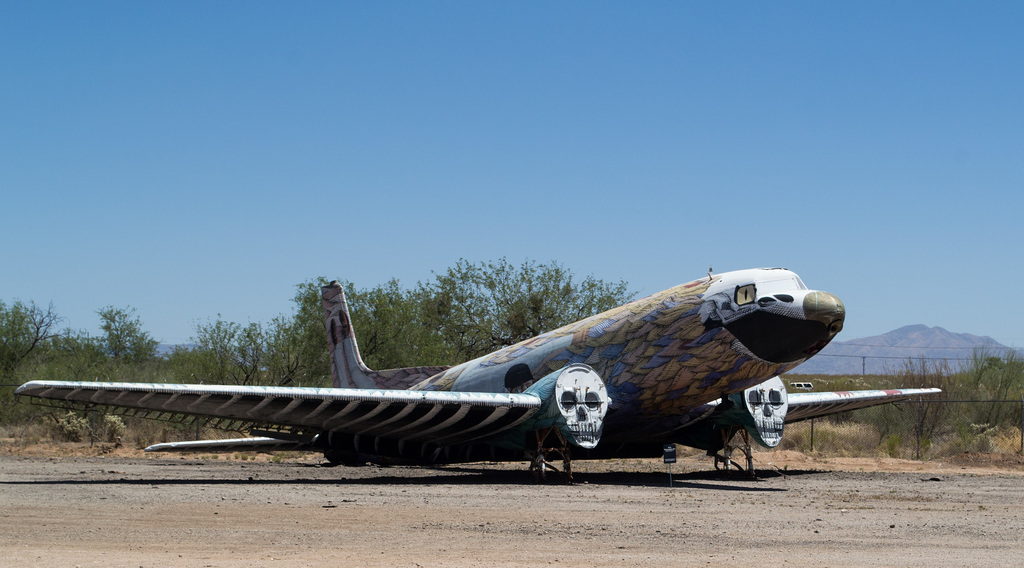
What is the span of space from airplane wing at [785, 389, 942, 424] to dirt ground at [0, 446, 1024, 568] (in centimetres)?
296

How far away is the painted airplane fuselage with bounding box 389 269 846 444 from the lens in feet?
65.7

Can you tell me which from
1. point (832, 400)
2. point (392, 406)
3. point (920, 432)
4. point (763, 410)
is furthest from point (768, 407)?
point (920, 432)

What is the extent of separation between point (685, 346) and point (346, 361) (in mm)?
13293

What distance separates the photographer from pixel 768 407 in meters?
24.2

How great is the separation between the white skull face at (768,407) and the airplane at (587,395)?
0.11ft

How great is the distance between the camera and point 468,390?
84.2ft

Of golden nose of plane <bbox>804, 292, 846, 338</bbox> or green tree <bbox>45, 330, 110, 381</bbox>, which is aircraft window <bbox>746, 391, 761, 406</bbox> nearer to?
golden nose of plane <bbox>804, 292, 846, 338</bbox>

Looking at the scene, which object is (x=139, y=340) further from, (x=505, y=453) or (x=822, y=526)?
(x=822, y=526)

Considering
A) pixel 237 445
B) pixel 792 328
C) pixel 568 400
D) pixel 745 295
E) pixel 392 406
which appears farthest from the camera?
pixel 237 445

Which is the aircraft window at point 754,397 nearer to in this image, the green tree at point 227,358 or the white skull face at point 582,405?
the white skull face at point 582,405

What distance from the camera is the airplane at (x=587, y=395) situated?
20.2 meters

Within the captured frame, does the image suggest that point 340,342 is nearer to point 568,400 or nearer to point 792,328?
point 568,400

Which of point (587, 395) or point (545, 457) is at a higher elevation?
point (587, 395)

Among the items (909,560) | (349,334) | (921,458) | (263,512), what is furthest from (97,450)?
(909,560)
